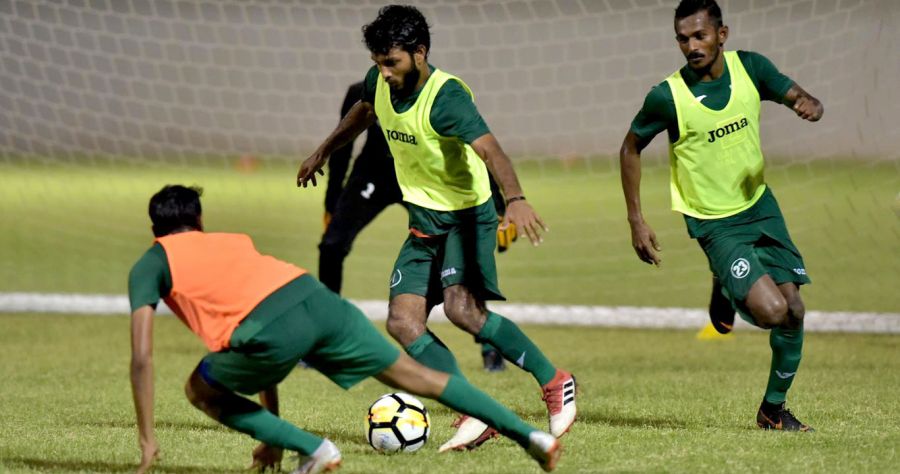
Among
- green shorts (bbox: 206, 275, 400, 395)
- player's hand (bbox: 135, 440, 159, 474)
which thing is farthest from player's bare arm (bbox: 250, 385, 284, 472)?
player's hand (bbox: 135, 440, 159, 474)

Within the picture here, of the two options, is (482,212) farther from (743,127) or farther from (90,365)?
(90,365)

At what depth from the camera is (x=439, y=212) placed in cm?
604

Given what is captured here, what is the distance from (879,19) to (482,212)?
5614mm

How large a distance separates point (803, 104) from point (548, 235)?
11.1 metres

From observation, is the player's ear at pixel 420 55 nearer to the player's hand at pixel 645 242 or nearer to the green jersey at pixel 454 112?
the green jersey at pixel 454 112

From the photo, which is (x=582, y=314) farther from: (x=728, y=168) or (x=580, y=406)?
(x=728, y=168)

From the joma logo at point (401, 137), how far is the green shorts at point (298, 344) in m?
1.26

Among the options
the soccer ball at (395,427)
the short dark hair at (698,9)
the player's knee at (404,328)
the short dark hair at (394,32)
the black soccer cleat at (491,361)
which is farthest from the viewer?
the black soccer cleat at (491,361)

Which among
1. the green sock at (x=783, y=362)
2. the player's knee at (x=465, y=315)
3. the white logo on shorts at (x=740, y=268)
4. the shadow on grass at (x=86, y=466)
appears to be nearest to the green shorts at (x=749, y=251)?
the white logo on shorts at (x=740, y=268)

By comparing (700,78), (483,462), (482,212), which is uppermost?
(700,78)

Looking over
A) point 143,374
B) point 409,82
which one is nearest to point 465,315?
point 409,82

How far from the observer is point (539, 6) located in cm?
1592

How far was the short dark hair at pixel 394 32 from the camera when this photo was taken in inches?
224

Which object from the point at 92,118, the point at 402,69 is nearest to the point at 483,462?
the point at 402,69
